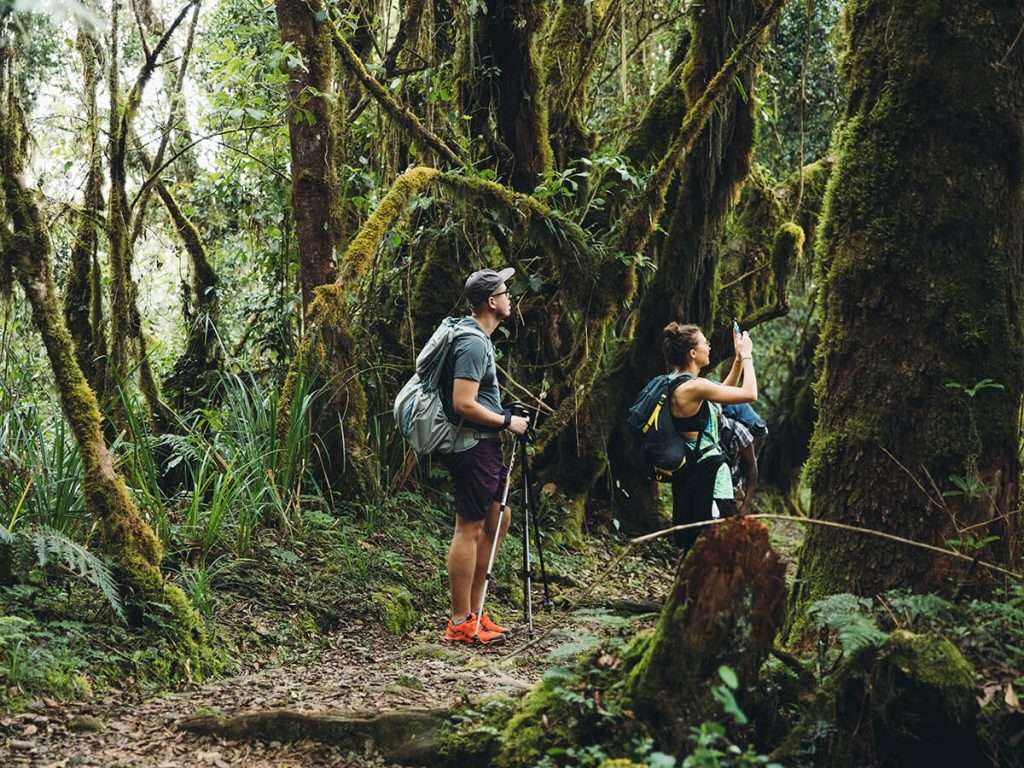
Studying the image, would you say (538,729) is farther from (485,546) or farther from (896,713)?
(485,546)

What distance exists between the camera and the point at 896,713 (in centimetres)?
321

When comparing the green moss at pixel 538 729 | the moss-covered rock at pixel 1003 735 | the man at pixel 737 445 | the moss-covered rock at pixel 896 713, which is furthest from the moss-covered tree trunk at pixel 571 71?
the moss-covered rock at pixel 1003 735

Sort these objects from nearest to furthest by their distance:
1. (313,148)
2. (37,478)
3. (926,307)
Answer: (926,307) < (37,478) < (313,148)

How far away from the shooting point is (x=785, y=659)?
3.46 metres

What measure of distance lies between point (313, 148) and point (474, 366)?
336 cm

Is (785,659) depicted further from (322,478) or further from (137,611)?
(322,478)

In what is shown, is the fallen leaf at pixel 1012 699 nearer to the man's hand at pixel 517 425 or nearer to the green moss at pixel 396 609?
the man's hand at pixel 517 425

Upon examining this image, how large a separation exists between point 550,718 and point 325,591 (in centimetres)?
353

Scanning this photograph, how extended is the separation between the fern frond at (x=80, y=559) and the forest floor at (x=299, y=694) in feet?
1.57

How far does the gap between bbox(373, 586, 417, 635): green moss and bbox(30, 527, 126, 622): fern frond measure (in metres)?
1.91

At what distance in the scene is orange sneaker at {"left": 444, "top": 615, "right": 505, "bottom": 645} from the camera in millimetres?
6281

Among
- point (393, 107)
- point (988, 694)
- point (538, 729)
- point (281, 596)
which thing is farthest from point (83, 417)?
point (393, 107)

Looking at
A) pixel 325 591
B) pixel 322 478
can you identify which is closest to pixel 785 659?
pixel 325 591

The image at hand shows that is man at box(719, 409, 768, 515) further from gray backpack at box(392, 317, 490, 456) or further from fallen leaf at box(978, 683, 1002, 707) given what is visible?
fallen leaf at box(978, 683, 1002, 707)
